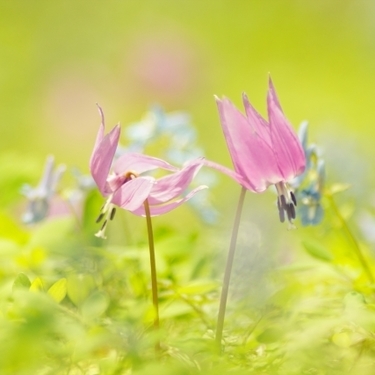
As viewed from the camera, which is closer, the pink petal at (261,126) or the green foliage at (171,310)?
the green foliage at (171,310)

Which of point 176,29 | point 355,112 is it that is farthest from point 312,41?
point 355,112

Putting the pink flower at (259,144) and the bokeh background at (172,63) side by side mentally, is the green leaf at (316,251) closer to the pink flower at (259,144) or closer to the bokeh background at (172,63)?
the pink flower at (259,144)

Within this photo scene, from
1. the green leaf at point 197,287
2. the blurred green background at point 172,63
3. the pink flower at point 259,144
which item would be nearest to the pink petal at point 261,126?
the pink flower at point 259,144

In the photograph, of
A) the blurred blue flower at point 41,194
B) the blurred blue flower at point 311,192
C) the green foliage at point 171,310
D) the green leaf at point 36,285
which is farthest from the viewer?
the blurred blue flower at point 41,194

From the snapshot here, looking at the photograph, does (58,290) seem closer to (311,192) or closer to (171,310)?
(171,310)

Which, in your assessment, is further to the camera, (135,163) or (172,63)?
(172,63)

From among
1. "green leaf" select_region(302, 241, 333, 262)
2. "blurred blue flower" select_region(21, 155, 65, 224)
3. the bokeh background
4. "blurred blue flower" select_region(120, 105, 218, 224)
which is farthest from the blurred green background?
"green leaf" select_region(302, 241, 333, 262)

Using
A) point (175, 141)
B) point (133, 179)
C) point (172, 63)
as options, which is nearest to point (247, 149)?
point (133, 179)

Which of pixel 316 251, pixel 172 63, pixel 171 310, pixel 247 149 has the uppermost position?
pixel 172 63
